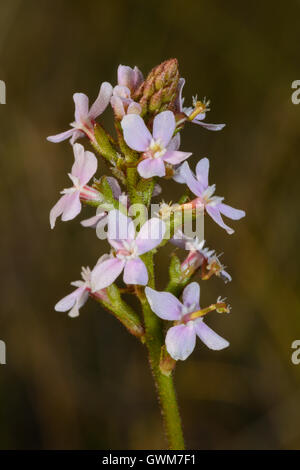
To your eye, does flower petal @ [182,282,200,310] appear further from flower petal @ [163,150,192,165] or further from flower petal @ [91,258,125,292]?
flower petal @ [163,150,192,165]

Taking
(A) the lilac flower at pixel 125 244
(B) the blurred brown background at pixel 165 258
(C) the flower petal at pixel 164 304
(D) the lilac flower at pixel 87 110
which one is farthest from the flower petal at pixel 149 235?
(B) the blurred brown background at pixel 165 258

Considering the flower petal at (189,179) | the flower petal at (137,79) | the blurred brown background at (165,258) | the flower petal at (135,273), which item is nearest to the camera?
the flower petal at (135,273)

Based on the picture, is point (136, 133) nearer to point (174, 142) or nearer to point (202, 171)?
point (174, 142)

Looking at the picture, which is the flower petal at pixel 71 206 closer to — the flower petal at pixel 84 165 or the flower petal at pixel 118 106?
the flower petal at pixel 84 165

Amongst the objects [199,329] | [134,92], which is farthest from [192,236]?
[134,92]

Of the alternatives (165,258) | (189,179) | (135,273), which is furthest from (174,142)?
(165,258)

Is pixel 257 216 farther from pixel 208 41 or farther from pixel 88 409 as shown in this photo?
pixel 88 409
